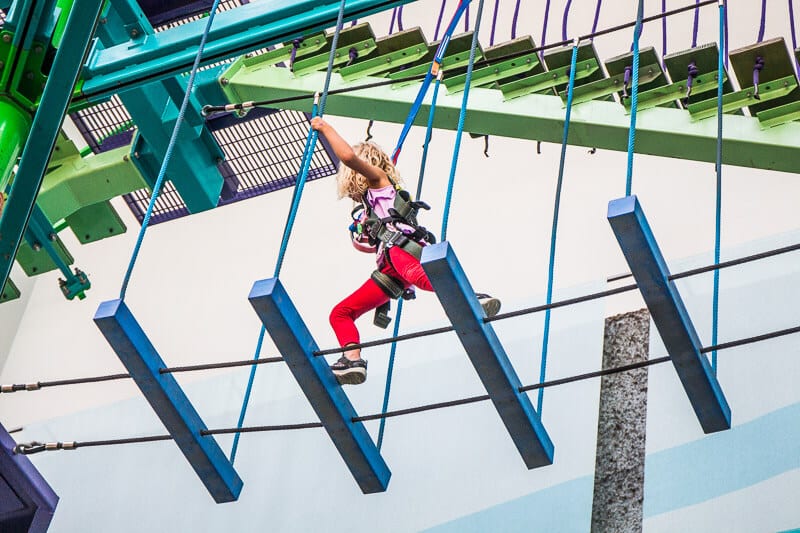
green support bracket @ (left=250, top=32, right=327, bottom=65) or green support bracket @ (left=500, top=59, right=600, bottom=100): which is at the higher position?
green support bracket @ (left=250, top=32, right=327, bottom=65)

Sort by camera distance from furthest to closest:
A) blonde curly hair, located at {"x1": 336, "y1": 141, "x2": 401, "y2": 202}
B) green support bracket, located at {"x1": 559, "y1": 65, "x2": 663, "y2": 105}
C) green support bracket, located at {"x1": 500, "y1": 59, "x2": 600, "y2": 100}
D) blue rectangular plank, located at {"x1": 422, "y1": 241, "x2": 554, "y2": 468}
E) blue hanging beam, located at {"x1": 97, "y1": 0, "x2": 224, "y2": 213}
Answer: blue hanging beam, located at {"x1": 97, "y1": 0, "x2": 224, "y2": 213}
green support bracket, located at {"x1": 500, "y1": 59, "x2": 600, "y2": 100}
green support bracket, located at {"x1": 559, "y1": 65, "x2": 663, "y2": 105}
blonde curly hair, located at {"x1": 336, "y1": 141, "x2": 401, "y2": 202}
blue rectangular plank, located at {"x1": 422, "y1": 241, "x2": 554, "y2": 468}

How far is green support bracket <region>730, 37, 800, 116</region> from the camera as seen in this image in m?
5.44

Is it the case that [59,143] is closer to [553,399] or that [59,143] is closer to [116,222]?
[116,222]

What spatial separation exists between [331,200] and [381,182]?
3.84m

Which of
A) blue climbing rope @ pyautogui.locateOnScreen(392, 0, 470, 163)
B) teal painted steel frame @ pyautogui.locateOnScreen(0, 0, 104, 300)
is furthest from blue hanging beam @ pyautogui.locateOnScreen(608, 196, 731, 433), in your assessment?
teal painted steel frame @ pyautogui.locateOnScreen(0, 0, 104, 300)

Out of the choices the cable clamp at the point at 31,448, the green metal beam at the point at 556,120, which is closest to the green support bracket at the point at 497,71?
the green metal beam at the point at 556,120

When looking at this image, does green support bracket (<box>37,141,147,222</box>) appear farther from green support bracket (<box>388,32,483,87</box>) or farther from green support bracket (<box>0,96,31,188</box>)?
green support bracket (<box>388,32,483,87</box>)

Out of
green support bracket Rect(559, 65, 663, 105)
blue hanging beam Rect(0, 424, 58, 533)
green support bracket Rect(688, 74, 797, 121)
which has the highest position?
green support bracket Rect(559, 65, 663, 105)

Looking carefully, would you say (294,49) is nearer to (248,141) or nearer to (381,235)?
(248,141)

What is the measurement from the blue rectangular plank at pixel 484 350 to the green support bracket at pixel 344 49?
90.4 inches

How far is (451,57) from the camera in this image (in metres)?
5.93

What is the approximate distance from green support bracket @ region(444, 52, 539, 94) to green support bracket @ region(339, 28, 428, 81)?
0.20m

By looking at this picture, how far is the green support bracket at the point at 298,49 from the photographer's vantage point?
6.18 metres

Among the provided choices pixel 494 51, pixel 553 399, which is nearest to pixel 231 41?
pixel 494 51
